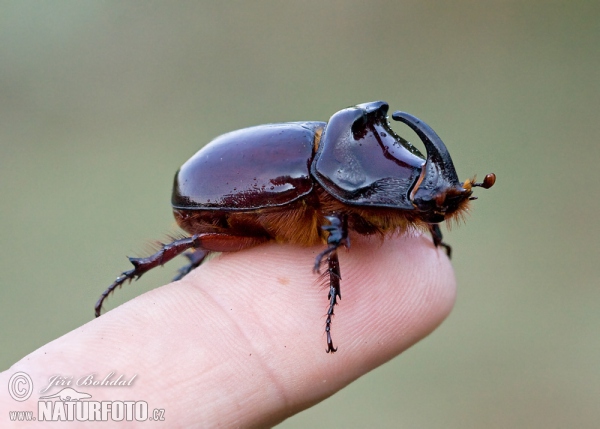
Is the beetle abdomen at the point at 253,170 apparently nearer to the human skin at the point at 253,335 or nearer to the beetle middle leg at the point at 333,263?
the beetle middle leg at the point at 333,263

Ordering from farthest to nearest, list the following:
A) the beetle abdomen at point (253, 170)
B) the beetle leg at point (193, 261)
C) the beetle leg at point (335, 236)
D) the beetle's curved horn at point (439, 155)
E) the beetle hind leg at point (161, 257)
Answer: the beetle leg at point (193, 261) < the beetle hind leg at point (161, 257) < the beetle abdomen at point (253, 170) < the beetle's curved horn at point (439, 155) < the beetle leg at point (335, 236)

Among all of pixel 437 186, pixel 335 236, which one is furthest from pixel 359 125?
pixel 335 236

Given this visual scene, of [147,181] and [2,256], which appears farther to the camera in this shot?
[147,181]

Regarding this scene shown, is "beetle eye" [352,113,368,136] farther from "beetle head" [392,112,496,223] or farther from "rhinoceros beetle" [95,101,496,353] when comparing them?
"beetle head" [392,112,496,223]

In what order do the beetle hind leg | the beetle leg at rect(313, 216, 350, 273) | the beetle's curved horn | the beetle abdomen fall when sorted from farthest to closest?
the beetle hind leg → the beetle abdomen → the beetle's curved horn → the beetle leg at rect(313, 216, 350, 273)

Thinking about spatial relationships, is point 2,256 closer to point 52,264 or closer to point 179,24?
point 52,264

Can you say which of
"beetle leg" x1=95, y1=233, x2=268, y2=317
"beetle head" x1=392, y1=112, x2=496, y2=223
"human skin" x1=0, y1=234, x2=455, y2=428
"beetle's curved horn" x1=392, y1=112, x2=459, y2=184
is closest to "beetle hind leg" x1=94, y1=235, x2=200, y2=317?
"beetle leg" x1=95, y1=233, x2=268, y2=317

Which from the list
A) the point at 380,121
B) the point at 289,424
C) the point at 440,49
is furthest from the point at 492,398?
the point at 440,49

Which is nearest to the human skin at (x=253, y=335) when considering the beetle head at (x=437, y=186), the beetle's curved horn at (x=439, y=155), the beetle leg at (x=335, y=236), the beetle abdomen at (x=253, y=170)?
the beetle leg at (x=335, y=236)
